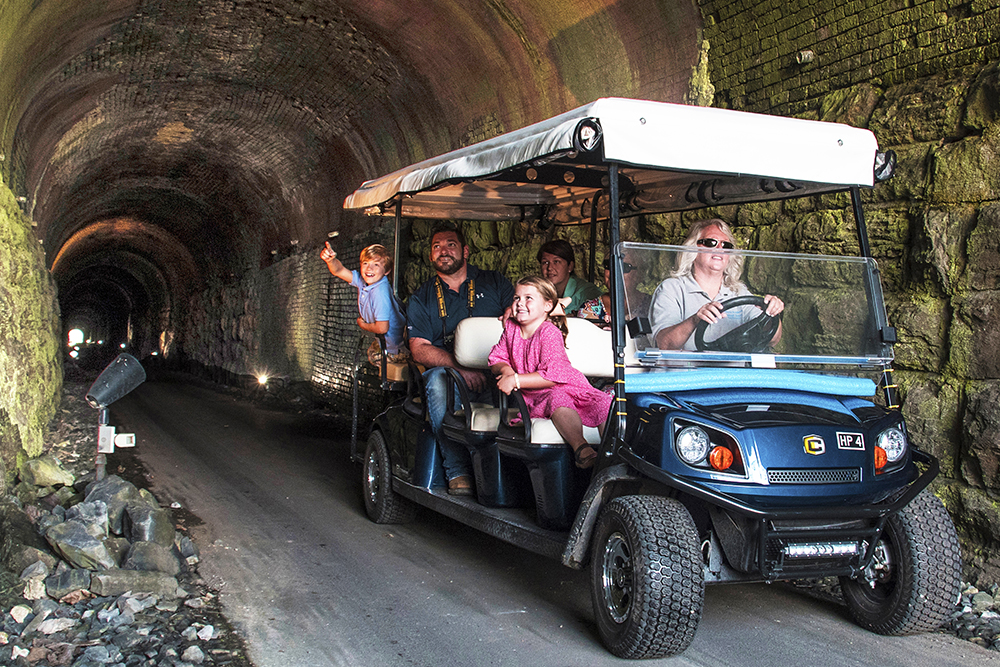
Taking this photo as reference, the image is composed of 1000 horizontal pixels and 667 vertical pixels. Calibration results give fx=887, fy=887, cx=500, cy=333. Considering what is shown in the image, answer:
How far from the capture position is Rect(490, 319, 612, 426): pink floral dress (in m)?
4.82

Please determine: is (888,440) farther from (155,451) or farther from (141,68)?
(141,68)

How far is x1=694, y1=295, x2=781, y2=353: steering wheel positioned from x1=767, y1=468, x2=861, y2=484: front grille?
31.0 inches

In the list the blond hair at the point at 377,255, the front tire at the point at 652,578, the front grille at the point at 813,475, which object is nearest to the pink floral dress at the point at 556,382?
the front tire at the point at 652,578

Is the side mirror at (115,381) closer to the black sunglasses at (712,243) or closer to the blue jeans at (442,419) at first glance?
the blue jeans at (442,419)

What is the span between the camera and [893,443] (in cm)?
410

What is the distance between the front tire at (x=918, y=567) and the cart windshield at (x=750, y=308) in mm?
817

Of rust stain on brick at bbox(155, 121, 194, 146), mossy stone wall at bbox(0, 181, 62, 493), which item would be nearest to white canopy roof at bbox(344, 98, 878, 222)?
mossy stone wall at bbox(0, 181, 62, 493)

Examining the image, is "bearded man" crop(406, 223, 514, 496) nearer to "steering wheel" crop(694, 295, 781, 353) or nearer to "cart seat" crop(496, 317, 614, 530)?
"cart seat" crop(496, 317, 614, 530)

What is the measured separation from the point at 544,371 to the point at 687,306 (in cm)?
89

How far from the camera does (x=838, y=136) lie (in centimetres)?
452

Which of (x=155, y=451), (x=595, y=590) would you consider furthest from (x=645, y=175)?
(x=155, y=451)

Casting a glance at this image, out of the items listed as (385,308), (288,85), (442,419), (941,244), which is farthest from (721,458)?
(288,85)

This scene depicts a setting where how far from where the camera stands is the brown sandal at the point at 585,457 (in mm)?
4488

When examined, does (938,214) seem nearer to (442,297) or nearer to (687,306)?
(687,306)
